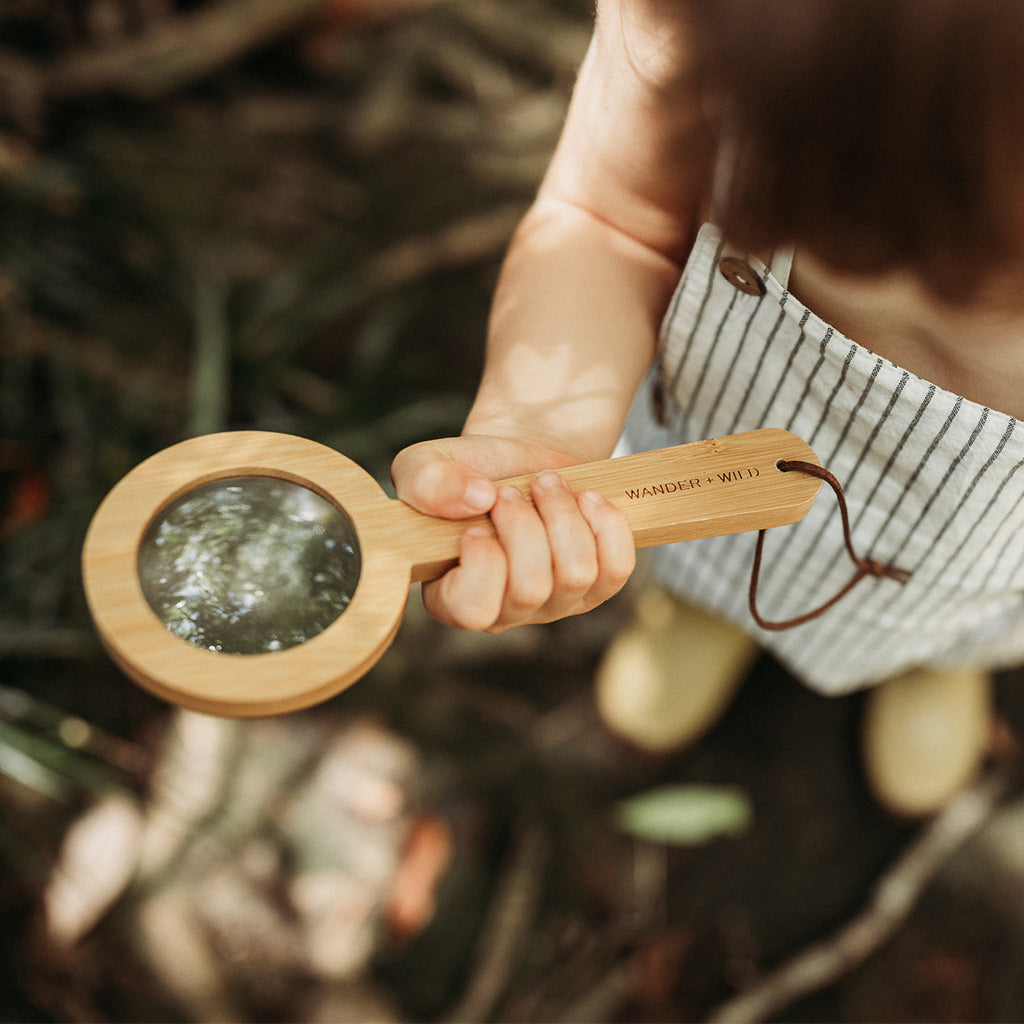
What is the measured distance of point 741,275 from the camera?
0.84 metres

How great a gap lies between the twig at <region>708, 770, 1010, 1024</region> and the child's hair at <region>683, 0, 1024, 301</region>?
4.31ft

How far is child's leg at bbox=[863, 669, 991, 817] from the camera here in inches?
63.7

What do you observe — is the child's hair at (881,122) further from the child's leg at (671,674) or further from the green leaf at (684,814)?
the green leaf at (684,814)

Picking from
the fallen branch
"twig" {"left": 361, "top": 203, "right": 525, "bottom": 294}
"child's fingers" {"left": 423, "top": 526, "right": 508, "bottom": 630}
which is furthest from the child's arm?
the fallen branch

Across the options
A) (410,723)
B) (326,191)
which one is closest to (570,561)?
(410,723)

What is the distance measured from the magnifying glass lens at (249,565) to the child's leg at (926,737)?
4.29 ft

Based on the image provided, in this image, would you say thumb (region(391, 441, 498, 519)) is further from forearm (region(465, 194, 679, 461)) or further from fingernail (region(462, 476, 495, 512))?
forearm (region(465, 194, 679, 461))

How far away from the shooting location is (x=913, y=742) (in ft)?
5.33

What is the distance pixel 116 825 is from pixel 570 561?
3.92ft

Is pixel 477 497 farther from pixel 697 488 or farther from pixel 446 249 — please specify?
pixel 446 249

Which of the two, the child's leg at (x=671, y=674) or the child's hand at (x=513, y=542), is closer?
the child's hand at (x=513, y=542)

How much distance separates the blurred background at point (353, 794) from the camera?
4.80 ft

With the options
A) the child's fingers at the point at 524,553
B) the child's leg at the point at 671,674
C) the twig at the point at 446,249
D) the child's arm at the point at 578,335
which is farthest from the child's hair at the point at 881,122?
the twig at the point at 446,249

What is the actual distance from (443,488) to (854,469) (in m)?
0.51
